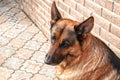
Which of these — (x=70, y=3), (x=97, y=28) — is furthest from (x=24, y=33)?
(x=97, y=28)

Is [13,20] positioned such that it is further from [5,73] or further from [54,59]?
[54,59]

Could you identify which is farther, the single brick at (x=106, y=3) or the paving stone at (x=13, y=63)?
the paving stone at (x=13, y=63)

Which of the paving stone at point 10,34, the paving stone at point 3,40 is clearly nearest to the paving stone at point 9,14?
the paving stone at point 10,34

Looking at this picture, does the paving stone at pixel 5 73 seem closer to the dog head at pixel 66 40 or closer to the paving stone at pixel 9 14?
the dog head at pixel 66 40

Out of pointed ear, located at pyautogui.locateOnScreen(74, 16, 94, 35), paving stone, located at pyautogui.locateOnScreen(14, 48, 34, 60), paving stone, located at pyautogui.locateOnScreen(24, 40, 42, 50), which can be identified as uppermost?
pointed ear, located at pyautogui.locateOnScreen(74, 16, 94, 35)

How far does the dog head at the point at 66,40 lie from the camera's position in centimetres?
266

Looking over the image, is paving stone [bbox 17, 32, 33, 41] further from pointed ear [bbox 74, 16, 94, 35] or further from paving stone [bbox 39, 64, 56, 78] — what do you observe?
pointed ear [bbox 74, 16, 94, 35]

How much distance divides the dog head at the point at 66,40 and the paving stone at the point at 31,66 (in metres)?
1.50

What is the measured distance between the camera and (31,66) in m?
4.31

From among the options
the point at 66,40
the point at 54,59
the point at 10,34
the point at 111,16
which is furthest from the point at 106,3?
the point at 10,34

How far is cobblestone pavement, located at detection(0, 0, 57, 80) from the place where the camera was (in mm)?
4125

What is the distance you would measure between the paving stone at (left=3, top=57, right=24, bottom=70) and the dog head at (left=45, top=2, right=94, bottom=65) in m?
1.62

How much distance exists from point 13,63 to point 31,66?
0.28 metres

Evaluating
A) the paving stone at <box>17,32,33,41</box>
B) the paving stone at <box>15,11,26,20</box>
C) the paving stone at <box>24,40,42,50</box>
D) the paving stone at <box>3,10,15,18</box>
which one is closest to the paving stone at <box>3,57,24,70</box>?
the paving stone at <box>24,40,42,50</box>
